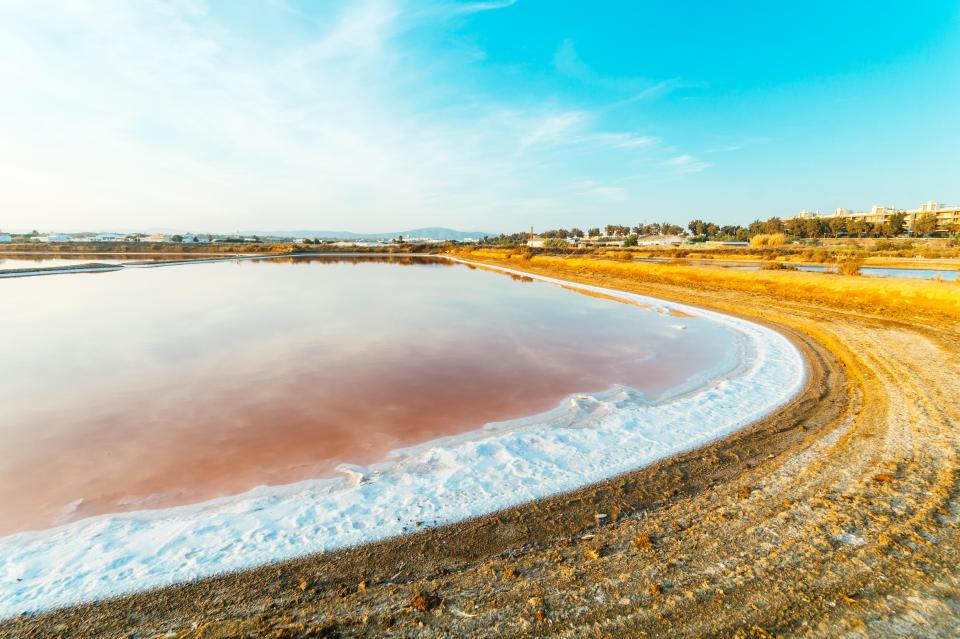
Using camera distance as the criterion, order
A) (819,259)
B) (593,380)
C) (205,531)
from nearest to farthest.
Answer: (205,531), (593,380), (819,259)

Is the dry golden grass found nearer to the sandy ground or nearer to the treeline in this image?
the sandy ground

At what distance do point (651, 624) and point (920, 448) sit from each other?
514 centimetres

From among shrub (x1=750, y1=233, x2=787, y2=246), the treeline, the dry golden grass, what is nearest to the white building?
the treeline

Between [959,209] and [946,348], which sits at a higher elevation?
[959,209]

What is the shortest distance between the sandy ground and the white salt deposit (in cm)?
23

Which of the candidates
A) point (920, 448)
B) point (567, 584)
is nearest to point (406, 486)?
point (567, 584)

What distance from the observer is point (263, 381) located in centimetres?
888

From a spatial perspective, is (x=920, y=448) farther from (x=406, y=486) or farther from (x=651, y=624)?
(x=406, y=486)

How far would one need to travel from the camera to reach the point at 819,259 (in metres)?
37.9

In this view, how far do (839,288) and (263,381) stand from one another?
78.5ft

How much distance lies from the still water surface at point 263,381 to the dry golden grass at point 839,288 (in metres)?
7.70

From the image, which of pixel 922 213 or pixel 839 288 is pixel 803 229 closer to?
pixel 922 213

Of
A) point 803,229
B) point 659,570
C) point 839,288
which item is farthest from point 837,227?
point 659,570

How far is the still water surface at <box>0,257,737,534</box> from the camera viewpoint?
534 centimetres
